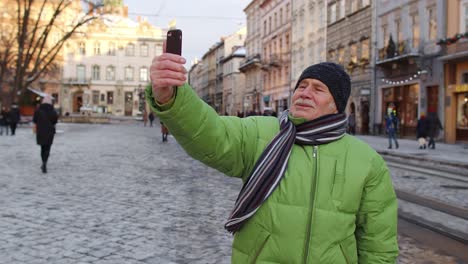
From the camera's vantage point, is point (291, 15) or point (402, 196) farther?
point (291, 15)

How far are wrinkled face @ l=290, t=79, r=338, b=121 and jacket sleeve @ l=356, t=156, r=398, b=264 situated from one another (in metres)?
0.34

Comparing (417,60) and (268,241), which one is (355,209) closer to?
(268,241)

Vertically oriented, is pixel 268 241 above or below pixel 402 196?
above

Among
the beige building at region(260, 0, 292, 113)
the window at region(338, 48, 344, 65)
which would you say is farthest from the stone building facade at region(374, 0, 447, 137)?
the beige building at region(260, 0, 292, 113)

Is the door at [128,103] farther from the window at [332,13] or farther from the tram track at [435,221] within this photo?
the tram track at [435,221]

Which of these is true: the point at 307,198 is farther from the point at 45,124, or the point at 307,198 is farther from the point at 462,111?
the point at 462,111

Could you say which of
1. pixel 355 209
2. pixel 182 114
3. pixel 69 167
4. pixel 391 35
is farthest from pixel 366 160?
pixel 391 35

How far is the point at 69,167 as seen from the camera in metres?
12.5

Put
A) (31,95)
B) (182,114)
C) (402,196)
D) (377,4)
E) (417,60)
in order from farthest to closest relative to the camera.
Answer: (31,95)
(377,4)
(417,60)
(402,196)
(182,114)

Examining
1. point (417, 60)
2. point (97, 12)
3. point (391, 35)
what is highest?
point (97, 12)

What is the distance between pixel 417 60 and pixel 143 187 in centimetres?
2159

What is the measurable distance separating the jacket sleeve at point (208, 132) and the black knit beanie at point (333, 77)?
355 millimetres

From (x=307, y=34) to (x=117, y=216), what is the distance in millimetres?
40785

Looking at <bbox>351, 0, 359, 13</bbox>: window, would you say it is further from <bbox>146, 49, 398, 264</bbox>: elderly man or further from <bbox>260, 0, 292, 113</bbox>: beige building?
<bbox>146, 49, 398, 264</bbox>: elderly man
